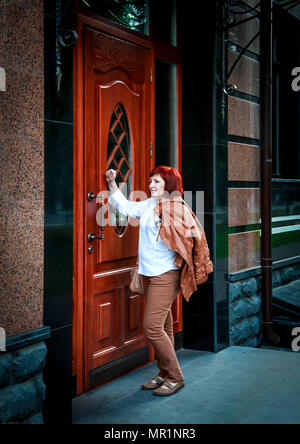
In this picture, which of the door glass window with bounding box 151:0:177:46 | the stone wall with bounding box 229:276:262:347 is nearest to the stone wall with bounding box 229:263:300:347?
the stone wall with bounding box 229:276:262:347

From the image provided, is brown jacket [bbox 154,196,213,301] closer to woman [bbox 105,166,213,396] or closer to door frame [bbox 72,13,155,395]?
woman [bbox 105,166,213,396]

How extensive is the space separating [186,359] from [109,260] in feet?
4.76

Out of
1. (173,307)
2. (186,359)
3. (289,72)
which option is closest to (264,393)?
(186,359)

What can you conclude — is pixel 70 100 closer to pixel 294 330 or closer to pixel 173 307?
pixel 173 307

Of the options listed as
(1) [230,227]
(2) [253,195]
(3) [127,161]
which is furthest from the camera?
(2) [253,195]

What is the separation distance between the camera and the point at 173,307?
19.9 ft

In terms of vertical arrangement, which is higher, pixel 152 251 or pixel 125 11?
pixel 125 11

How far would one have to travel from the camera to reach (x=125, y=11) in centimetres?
520

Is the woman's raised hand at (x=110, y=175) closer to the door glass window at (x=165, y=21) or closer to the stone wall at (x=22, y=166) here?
the stone wall at (x=22, y=166)

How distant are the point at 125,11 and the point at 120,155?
1.27 metres

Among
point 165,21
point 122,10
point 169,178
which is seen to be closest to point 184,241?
point 169,178

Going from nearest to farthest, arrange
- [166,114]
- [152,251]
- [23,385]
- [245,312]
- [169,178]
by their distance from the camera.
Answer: [23,385], [152,251], [169,178], [166,114], [245,312]

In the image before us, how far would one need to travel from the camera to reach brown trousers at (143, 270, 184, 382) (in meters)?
4.59

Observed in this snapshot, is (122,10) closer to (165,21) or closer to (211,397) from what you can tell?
(165,21)
